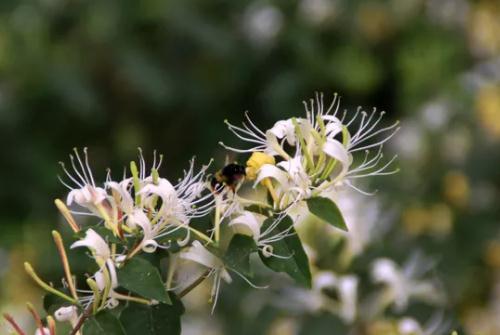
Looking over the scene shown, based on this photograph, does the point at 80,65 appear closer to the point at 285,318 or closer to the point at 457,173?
the point at 457,173

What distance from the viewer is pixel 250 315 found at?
2.04 m

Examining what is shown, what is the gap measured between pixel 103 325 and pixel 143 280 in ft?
0.17

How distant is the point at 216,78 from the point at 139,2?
36cm

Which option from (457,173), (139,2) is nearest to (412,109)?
(457,173)

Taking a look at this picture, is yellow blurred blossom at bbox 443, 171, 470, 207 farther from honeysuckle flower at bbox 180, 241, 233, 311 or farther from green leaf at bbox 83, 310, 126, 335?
green leaf at bbox 83, 310, 126, 335

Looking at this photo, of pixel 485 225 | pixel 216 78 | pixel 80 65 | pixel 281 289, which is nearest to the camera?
pixel 281 289

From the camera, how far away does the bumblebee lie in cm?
113

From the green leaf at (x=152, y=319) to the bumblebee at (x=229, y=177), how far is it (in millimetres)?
123

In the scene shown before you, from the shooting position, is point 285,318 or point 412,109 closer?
point 285,318

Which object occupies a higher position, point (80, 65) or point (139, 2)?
point (139, 2)

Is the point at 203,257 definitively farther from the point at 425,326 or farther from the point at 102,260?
the point at 425,326

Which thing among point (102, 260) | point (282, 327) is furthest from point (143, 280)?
point (282, 327)

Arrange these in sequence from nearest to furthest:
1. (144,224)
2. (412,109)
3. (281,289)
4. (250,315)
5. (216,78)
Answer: (144,224), (281,289), (250,315), (412,109), (216,78)

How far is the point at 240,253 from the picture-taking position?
1085 mm
